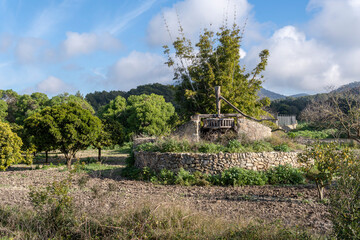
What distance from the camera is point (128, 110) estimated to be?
39.1 m

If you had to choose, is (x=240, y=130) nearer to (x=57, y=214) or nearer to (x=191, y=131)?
(x=191, y=131)

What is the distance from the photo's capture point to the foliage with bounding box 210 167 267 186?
9.91 m

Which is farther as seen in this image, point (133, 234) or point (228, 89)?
point (228, 89)

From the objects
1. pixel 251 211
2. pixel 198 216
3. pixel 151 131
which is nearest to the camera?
pixel 198 216

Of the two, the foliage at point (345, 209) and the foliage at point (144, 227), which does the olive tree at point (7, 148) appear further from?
the foliage at point (345, 209)

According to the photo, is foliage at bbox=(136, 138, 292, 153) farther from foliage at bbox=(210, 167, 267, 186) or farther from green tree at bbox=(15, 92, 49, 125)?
green tree at bbox=(15, 92, 49, 125)

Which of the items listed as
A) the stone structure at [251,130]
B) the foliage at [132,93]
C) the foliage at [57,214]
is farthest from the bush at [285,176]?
the foliage at [132,93]

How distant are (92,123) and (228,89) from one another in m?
7.76

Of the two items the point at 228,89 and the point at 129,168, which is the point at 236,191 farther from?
the point at 228,89

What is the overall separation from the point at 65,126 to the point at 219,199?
10099 mm

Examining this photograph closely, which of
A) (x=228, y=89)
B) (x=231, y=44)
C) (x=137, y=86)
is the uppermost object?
(x=137, y=86)

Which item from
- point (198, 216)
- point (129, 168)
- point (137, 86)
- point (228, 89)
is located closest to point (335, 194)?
point (198, 216)

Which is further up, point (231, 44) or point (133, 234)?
point (231, 44)

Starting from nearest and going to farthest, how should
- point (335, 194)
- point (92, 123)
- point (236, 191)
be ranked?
1. point (335, 194)
2. point (236, 191)
3. point (92, 123)
